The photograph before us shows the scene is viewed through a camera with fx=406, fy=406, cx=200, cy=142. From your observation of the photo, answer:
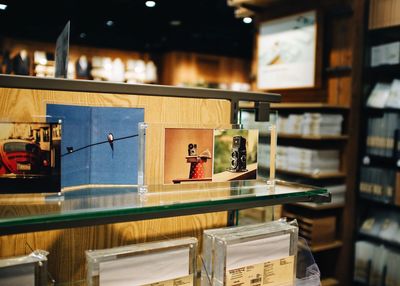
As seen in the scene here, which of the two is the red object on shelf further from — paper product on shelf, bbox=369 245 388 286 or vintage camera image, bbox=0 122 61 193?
paper product on shelf, bbox=369 245 388 286

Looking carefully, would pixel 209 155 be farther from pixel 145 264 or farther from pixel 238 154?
pixel 145 264

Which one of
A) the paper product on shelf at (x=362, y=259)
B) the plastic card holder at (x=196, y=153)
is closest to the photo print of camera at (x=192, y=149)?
the plastic card holder at (x=196, y=153)

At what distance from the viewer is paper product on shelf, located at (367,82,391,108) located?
3350mm

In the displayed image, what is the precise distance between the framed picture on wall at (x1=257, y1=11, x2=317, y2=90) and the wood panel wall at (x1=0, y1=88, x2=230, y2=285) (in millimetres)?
2896

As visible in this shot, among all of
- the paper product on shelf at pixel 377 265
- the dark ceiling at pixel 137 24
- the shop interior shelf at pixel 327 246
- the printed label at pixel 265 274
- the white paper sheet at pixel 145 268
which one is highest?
the dark ceiling at pixel 137 24

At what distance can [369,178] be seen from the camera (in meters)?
3.45

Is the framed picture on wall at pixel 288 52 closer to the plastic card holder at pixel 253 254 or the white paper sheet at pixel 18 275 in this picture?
the plastic card holder at pixel 253 254

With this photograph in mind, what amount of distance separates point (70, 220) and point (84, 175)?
0.68ft

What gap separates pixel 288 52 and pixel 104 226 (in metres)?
3.39

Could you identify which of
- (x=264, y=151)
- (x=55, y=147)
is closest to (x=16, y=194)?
(x=55, y=147)

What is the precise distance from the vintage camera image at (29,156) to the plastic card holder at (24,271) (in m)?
0.13

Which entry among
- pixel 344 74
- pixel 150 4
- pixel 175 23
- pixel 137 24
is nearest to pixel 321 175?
pixel 344 74

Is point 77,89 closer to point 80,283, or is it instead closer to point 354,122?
point 80,283

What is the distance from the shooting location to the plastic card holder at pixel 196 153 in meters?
0.91
